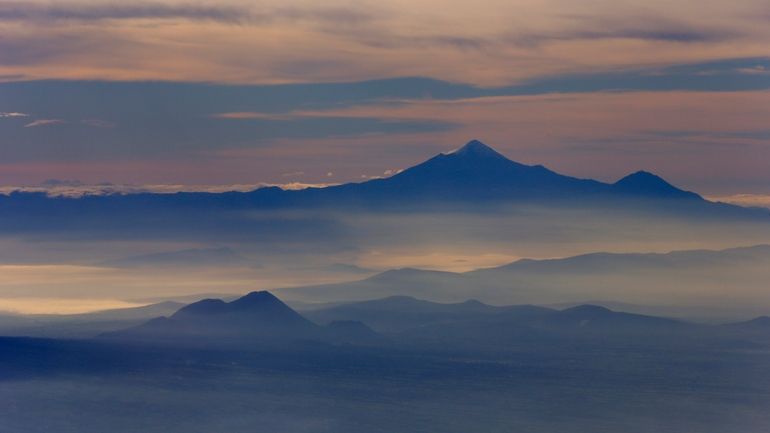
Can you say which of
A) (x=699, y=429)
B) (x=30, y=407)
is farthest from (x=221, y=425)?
(x=699, y=429)

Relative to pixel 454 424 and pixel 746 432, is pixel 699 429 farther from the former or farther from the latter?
pixel 454 424

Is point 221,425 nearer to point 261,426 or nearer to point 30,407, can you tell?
point 261,426

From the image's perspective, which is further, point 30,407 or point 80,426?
point 30,407

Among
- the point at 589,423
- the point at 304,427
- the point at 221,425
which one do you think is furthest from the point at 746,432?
the point at 221,425

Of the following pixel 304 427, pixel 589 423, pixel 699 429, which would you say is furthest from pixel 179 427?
pixel 699 429

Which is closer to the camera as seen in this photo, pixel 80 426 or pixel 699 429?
pixel 80 426

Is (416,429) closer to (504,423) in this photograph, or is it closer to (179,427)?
(504,423)

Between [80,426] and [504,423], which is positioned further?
[504,423]
